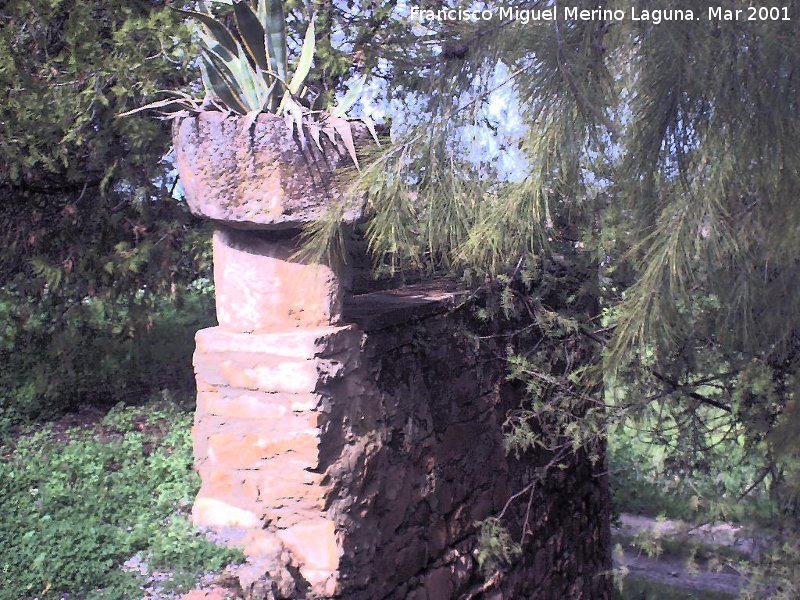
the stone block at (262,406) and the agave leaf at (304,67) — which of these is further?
the agave leaf at (304,67)

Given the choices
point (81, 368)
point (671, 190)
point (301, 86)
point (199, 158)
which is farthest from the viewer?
point (81, 368)

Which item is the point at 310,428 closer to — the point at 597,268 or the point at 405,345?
the point at 405,345

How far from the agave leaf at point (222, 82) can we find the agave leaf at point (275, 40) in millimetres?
155

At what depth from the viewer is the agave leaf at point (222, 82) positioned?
2641mm

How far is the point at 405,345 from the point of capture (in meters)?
3.22

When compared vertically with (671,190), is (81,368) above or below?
below

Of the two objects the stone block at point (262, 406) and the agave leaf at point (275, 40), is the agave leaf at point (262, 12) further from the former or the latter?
the stone block at point (262, 406)

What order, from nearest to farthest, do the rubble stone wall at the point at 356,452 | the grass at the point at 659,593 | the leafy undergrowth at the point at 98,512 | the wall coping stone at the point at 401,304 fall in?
the leafy undergrowth at the point at 98,512 → the rubble stone wall at the point at 356,452 → the wall coping stone at the point at 401,304 → the grass at the point at 659,593

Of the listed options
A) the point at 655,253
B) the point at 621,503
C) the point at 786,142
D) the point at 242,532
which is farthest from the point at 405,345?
the point at 621,503

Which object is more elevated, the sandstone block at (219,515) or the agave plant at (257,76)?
the agave plant at (257,76)

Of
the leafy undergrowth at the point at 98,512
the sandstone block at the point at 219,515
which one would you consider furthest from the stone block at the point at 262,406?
the leafy undergrowth at the point at 98,512

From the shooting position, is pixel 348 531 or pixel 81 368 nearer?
pixel 348 531

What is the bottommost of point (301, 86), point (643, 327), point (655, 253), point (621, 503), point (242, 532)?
point (621, 503)

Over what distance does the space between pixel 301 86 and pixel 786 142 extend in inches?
60.4
